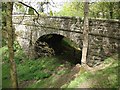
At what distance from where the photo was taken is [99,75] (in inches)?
535

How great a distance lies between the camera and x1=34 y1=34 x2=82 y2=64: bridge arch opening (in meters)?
22.5

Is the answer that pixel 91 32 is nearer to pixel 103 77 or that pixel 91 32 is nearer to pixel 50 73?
pixel 103 77

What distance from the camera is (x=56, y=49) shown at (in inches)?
958

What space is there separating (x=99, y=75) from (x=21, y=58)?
1272cm

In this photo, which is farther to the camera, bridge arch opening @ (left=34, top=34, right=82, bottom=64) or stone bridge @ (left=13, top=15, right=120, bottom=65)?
bridge arch opening @ (left=34, top=34, right=82, bottom=64)

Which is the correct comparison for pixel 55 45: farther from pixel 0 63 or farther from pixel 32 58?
pixel 0 63

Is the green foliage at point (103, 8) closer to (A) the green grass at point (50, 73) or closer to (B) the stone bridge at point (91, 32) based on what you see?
(B) the stone bridge at point (91, 32)

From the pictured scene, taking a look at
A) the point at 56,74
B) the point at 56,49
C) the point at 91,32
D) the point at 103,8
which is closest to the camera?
the point at 91,32

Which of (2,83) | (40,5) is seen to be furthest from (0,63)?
(40,5)

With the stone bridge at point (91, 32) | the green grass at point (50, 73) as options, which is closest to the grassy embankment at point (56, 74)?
the green grass at point (50, 73)

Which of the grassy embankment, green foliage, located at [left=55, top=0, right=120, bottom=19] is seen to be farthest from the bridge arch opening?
green foliage, located at [left=55, top=0, right=120, bottom=19]

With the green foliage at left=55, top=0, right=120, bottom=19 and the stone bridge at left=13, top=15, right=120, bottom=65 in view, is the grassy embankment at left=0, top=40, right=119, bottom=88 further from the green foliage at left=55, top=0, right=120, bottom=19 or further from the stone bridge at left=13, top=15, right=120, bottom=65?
the green foliage at left=55, top=0, right=120, bottom=19

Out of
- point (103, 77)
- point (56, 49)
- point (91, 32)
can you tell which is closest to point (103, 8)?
point (56, 49)

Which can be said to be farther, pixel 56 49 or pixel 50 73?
pixel 56 49
